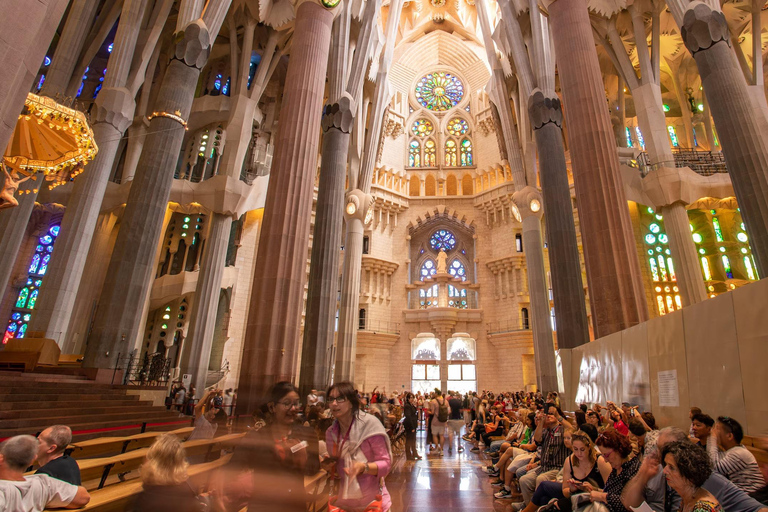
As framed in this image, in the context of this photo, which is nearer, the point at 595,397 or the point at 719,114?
the point at 595,397

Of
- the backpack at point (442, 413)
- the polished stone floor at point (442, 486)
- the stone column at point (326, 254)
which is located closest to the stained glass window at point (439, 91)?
the stone column at point (326, 254)

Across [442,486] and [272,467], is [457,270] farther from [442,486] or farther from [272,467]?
[272,467]

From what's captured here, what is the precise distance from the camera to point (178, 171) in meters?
18.9

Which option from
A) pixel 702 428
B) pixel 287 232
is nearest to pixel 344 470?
pixel 702 428

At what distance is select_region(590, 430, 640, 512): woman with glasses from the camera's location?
3.07 meters

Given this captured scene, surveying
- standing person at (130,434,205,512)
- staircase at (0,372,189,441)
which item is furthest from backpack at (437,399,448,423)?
standing person at (130,434,205,512)

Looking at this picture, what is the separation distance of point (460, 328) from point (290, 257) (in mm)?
19779

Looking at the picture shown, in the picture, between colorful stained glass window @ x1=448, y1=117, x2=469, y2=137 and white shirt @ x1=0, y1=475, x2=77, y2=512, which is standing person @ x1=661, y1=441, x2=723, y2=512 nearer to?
white shirt @ x1=0, y1=475, x2=77, y2=512

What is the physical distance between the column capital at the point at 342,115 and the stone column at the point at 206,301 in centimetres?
569

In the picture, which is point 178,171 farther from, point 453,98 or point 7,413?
point 453,98

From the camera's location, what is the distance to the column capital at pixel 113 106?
1325cm

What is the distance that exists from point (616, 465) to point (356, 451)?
82.8 inches

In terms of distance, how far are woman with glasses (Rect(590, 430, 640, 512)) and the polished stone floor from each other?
209 centimetres

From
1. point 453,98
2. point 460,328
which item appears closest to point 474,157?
point 453,98
